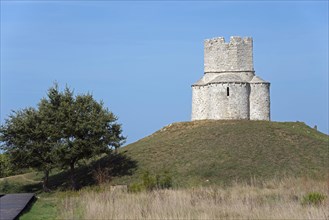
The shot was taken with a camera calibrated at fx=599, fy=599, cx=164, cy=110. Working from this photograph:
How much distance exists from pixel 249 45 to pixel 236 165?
23.7 m

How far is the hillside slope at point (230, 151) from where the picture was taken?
43312 mm

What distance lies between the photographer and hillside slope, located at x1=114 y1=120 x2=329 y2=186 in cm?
4331

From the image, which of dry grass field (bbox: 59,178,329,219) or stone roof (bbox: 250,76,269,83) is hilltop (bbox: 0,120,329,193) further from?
dry grass field (bbox: 59,178,329,219)

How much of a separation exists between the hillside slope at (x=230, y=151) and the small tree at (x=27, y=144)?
5.99m

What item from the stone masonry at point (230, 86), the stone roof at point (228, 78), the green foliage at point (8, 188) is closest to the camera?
the green foliage at point (8, 188)

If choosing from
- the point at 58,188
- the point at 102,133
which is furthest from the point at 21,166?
the point at 102,133

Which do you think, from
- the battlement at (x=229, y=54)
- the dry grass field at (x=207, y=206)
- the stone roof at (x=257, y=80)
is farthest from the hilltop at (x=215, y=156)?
the dry grass field at (x=207, y=206)

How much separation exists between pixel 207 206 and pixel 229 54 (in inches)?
1924

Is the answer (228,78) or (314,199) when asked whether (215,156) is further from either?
(314,199)

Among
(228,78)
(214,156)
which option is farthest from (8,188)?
(228,78)

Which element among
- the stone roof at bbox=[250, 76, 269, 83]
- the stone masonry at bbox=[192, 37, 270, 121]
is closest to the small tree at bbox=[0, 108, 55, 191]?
the stone masonry at bbox=[192, 37, 270, 121]

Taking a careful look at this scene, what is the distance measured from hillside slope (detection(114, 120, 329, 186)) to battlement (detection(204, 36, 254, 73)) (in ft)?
24.8

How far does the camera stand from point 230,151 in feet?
161

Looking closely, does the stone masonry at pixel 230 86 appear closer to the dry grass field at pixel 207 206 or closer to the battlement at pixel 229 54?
the battlement at pixel 229 54
